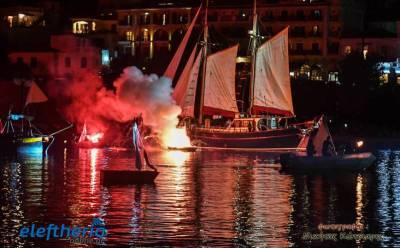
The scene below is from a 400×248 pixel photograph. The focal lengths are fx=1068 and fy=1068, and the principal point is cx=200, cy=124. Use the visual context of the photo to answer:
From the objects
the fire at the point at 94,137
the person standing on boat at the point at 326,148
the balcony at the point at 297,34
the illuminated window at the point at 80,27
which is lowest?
the fire at the point at 94,137

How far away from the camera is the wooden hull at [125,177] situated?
55.8 m

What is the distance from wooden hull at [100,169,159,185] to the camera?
183 ft

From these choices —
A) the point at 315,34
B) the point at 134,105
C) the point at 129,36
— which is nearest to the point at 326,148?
the point at 134,105

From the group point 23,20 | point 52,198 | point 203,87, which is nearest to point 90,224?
point 52,198

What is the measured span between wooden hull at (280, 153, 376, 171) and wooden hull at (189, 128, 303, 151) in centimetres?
A: 2638

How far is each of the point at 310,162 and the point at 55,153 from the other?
31118 millimetres

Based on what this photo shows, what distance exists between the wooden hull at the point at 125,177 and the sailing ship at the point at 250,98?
37.8 meters

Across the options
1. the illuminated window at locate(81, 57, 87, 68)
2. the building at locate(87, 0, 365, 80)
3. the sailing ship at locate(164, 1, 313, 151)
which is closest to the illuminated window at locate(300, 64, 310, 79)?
the building at locate(87, 0, 365, 80)

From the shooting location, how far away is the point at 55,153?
3570 inches

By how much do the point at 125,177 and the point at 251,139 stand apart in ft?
137

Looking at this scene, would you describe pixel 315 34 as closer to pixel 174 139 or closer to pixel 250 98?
pixel 250 98

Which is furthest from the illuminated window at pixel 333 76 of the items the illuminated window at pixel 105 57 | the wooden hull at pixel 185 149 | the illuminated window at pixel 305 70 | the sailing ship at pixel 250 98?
the wooden hull at pixel 185 149

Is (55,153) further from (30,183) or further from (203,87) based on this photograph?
(30,183)

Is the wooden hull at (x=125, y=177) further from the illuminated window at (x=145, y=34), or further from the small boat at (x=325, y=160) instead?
the illuminated window at (x=145, y=34)
